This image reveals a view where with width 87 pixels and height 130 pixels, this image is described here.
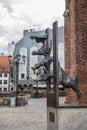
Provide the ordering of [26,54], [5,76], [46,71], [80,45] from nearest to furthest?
[46,71], [80,45], [26,54], [5,76]

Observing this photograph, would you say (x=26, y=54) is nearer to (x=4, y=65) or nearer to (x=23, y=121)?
(x=4, y=65)

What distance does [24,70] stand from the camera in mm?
88125

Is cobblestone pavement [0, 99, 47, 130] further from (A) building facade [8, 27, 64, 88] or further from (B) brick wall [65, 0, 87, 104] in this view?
(A) building facade [8, 27, 64, 88]

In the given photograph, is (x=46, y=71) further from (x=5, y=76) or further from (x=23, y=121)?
(x=5, y=76)

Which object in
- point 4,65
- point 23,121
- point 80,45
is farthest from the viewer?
point 4,65

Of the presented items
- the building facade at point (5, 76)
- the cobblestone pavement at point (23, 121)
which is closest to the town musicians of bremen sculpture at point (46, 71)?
the cobblestone pavement at point (23, 121)

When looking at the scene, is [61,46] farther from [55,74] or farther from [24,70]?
[55,74]

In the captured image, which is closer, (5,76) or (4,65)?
(5,76)

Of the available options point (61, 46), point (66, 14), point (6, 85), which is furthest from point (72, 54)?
point (6, 85)

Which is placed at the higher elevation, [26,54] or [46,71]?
[26,54]

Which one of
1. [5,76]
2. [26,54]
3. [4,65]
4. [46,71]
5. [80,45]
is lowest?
[46,71]

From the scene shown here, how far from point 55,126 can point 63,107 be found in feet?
1.68

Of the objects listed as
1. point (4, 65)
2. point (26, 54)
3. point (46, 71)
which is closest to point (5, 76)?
point (4, 65)

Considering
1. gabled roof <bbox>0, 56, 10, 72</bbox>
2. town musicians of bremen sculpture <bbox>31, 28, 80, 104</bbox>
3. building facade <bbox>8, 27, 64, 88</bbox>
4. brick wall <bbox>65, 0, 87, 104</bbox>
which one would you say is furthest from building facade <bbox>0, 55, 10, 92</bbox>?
town musicians of bremen sculpture <bbox>31, 28, 80, 104</bbox>
